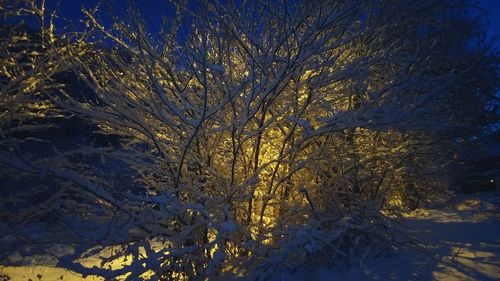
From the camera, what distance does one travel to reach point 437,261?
15.8ft

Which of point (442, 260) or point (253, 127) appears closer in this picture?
point (442, 260)

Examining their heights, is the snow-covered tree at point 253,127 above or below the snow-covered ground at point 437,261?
above

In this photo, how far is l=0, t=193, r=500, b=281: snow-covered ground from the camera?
4.43m

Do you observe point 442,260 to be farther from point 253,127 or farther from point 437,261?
point 253,127

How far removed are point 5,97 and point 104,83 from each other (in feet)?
3.42

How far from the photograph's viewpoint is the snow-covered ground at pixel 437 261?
14.5 feet

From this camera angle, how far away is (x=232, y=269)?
4.98 m

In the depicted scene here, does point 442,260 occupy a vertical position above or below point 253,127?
below

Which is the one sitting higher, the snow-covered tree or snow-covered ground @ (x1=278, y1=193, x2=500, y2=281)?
the snow-covered tree

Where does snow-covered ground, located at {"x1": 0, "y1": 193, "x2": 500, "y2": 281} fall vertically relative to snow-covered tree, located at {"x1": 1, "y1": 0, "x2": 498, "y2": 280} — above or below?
below

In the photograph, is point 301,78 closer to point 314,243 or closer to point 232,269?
point 314,243

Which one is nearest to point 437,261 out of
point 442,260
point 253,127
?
point 442,260

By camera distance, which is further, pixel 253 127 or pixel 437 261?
pixel 253 127

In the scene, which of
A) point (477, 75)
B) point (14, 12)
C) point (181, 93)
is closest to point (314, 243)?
point (181, 93)
